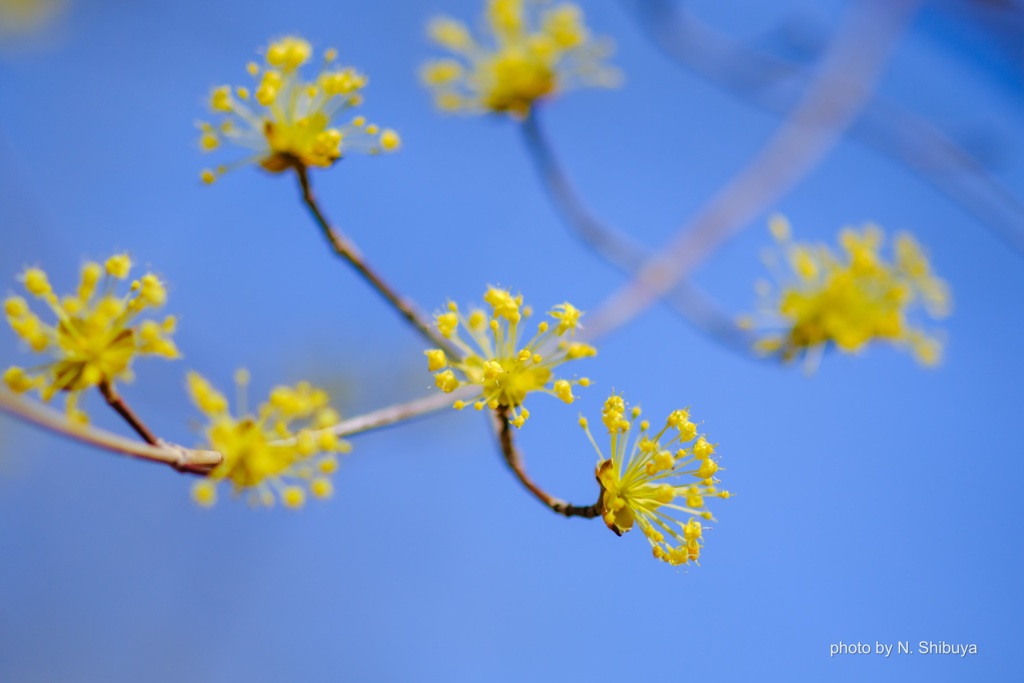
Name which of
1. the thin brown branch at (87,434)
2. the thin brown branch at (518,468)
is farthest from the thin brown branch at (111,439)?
the thin brown branch at (518,468)

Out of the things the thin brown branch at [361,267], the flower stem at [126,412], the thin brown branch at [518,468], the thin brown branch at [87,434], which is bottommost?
the thin brown branch at [87,434]

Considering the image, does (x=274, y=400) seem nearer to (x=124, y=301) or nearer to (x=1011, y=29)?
(x=124, y=301)

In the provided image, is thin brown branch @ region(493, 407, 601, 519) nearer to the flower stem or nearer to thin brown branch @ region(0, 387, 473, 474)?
thin brown branch @ region(0, 387, 473, 474)

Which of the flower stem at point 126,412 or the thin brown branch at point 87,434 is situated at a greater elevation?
the flower stem at point 126,412

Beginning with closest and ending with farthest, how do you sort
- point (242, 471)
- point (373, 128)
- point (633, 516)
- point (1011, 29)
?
point (242, 471)
point (633, 516)
point (373, 128)
point (1011, 29)

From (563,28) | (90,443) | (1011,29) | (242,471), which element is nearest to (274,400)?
(242,471)

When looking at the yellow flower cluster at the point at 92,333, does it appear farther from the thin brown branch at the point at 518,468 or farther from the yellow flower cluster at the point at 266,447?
the thin brown branch at the point at 518,468
